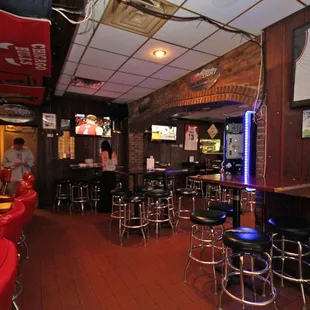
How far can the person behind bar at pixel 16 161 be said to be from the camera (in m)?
4.79

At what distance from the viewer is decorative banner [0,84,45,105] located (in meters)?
4.10

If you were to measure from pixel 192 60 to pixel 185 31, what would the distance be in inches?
34.0

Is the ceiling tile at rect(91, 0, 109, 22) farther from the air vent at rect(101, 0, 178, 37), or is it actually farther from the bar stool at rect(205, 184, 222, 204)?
the bar stool at rect(205, 184, 222, 204)

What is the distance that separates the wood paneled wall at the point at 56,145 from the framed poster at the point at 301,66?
4879mm

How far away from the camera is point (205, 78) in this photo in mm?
3719

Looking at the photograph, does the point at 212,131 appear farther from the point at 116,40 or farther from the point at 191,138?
the point at 116,40

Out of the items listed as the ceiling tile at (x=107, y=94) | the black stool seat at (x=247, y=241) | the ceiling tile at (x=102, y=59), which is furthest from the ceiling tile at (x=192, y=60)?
the black stool seat at (x=247, y=241)

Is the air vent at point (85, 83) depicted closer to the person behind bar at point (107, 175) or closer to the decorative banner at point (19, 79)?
the decorative banner at point (19, 79)

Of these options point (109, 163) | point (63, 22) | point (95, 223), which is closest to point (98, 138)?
point (109, 163)

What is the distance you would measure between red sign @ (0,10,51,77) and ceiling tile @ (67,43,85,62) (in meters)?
0.46

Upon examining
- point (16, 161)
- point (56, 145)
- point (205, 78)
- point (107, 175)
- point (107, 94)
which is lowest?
point (107, 175)

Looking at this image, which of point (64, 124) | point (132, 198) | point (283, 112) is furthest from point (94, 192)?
point (283, 112)

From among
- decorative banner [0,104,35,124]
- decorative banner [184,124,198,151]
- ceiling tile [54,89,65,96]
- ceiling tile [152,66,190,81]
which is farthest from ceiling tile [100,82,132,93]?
decorative banner [184,124,198,151]

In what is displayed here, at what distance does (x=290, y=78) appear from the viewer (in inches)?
98.1
